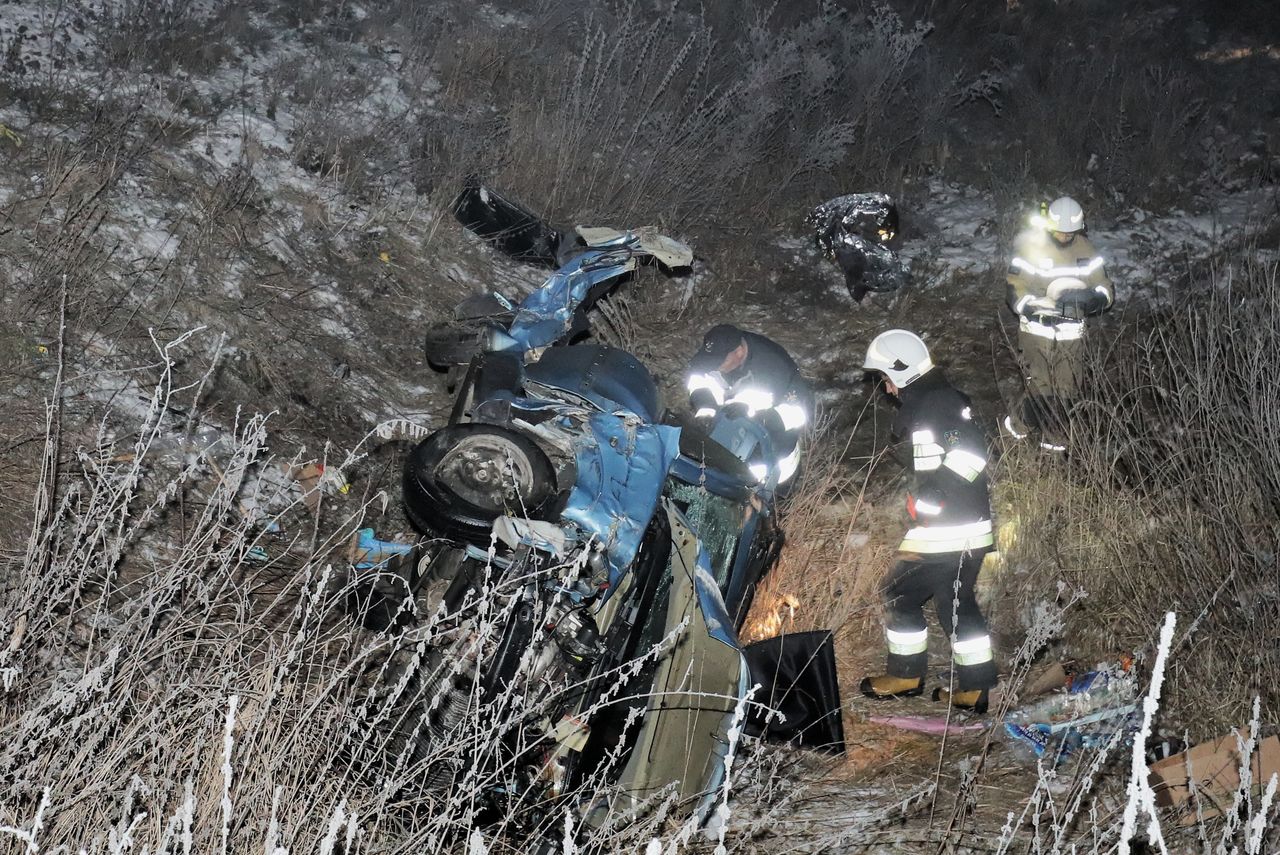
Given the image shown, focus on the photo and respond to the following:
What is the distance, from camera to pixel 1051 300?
738 cm

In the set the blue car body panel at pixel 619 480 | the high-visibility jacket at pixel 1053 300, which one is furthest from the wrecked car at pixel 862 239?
the blue car body panel at pixel 619 480

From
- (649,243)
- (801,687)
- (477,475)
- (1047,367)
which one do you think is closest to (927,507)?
(801,687)

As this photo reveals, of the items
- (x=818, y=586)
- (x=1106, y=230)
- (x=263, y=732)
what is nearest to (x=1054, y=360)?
(x=818, y=586)

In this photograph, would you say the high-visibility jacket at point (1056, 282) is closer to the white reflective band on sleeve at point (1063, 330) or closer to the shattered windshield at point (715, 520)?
the white reflective band on sleeve at point (1063, 330)

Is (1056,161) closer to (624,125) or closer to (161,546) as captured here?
(624,125)

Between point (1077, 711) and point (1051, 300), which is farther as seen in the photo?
point (1051, 300)

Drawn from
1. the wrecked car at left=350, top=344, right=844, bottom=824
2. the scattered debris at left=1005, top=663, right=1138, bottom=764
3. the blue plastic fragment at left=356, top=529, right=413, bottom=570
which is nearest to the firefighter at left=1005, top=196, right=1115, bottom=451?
the scattered debris at left=1005, top=663, right=1138, bottom=764

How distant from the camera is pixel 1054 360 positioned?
724cm

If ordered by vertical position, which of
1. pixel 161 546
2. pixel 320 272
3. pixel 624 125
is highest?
pixel 624 125

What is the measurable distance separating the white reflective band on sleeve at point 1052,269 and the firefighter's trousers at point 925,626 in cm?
258

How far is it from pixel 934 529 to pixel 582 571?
2418 millimetres

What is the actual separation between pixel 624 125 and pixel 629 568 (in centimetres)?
592

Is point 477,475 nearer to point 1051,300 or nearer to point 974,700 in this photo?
point 974,700

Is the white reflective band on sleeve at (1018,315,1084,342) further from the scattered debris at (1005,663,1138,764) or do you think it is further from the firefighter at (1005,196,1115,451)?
the scattered debris at (1005,663,1138,764)
